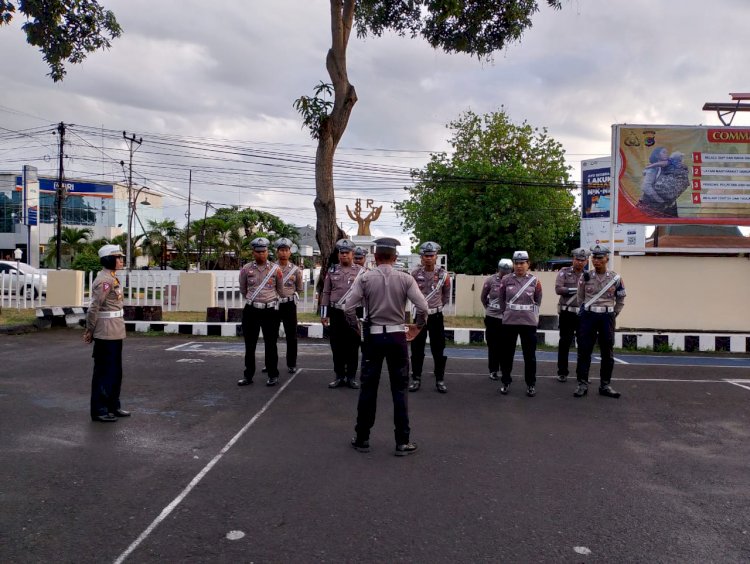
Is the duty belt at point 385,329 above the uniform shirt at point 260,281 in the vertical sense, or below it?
below

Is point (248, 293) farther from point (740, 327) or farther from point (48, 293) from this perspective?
point (740, 327)

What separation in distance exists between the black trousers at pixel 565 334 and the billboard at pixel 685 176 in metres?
5.89

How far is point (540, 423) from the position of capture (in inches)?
266

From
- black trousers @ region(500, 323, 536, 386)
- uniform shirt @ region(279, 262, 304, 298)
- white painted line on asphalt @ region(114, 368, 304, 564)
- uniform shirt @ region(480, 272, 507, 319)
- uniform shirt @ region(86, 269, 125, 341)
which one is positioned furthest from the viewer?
uniform shirt @ region(480, 272, 507, 319)

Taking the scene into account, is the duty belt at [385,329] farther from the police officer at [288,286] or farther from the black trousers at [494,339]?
the black trousers at [494,339]

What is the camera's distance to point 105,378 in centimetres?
645

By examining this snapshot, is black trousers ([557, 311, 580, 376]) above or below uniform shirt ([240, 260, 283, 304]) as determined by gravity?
below

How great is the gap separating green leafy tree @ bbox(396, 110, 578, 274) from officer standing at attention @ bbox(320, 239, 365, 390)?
22.3m

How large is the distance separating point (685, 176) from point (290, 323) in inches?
426

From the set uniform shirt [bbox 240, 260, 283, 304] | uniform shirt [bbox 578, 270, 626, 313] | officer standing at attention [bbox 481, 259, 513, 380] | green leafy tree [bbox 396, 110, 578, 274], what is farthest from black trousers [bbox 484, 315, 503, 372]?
green leafy tree [bbox 396, 110, 578, 274]

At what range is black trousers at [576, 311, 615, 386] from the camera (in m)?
8.18

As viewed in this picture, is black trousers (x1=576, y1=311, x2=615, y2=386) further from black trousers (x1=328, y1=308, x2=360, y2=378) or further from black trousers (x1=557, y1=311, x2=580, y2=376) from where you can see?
black trousers (x1=328, y1=308, x2=360, y2=378)

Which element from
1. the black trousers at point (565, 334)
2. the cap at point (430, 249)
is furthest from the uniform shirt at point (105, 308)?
the black trousers at point (565, 334)

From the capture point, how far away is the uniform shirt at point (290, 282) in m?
8.77
